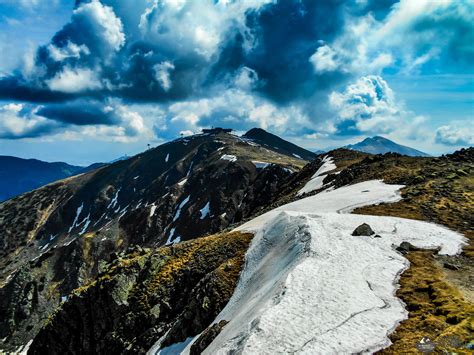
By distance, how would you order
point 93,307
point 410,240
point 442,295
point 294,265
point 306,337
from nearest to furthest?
point 306,337
point 442,295
point 294,265
point 410,240
point 93,307

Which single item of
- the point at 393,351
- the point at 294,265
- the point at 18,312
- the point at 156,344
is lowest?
the point at 18,312

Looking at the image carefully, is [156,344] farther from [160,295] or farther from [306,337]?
[306,337]

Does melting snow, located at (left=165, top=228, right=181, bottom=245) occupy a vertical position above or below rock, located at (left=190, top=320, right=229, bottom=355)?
below

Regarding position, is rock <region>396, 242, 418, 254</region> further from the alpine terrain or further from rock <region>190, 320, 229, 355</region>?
rock <region>190, 320, 229, 355</region>

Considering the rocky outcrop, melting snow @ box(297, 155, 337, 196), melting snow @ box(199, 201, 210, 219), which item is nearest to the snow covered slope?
the rocky outcrop

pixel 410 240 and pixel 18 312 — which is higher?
pixel 410 240

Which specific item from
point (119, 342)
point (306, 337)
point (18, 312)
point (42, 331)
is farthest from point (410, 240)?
point (18, 312)
